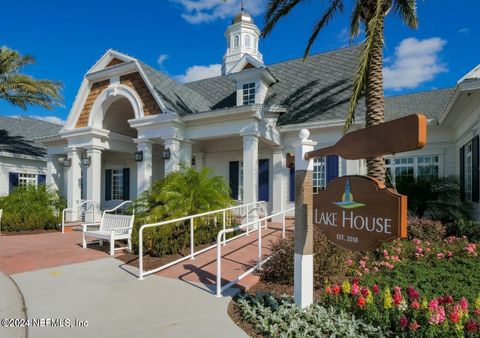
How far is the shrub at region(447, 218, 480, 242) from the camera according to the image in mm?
8122

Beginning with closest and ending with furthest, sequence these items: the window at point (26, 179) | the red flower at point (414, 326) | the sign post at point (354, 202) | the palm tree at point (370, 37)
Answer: the sign post at point (354, 202) → the red flower at point (414, 326) → the palm tree at point (370, 37) → the window at point (26, 179)

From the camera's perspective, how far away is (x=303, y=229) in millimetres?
4164

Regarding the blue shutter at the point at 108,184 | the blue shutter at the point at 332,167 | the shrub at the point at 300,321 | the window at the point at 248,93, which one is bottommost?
the shrub at the point at 300,321

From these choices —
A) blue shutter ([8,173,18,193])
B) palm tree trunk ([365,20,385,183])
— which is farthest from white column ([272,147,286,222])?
blue shutter ([8,173,18,193])

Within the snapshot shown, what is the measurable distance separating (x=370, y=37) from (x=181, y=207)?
5.86 meters

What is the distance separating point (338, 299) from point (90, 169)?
13.0 metres

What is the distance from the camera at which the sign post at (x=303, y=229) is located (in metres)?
4.08

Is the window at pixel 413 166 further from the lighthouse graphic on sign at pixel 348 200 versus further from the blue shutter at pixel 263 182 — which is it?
the lighthouse graphic on sign at pixel 348 200

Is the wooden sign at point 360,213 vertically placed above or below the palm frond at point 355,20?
below

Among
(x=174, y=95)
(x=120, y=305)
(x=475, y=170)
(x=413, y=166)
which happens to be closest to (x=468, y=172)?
(x=475, y=170)

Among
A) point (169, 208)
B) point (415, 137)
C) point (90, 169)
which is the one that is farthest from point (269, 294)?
point (90, 169)

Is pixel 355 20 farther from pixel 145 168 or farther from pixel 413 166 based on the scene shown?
pixel 145 168

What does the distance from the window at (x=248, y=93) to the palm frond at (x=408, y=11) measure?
5.79 meters

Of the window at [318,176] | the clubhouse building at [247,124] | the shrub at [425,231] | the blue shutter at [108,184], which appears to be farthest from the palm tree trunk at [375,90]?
the blue shutter at [108,184]
